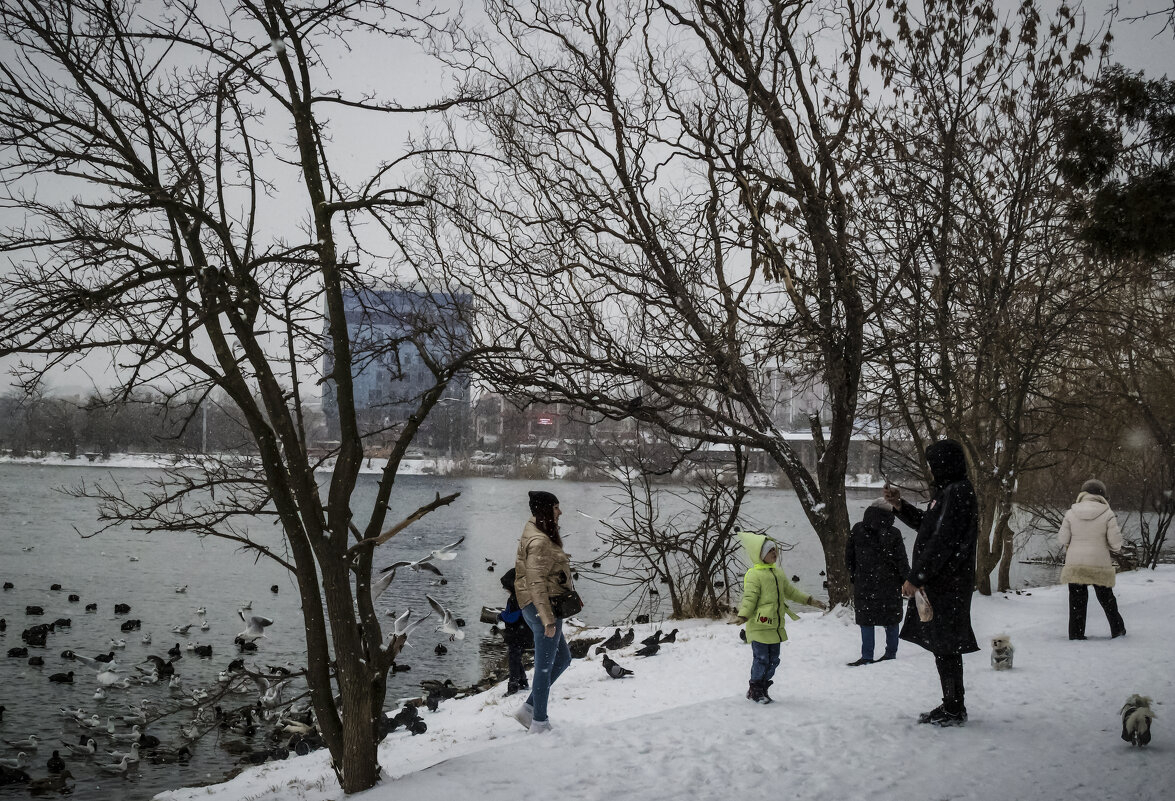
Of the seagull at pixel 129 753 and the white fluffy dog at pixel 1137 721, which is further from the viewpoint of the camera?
the seagull at pixel 129 753

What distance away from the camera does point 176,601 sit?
19922 mm

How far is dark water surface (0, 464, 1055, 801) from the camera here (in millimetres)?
11070

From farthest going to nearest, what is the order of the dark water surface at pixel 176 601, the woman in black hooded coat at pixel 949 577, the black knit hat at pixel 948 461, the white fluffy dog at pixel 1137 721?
1. the dark water surface at pixel 176 601
2. the black knit hat at pixel 948 461
3. the woman in black hooded coat at pixel 949 577
4. the white fluffy dog at pixel 1137 721

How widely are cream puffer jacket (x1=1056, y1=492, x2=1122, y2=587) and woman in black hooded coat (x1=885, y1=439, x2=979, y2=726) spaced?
137 inches

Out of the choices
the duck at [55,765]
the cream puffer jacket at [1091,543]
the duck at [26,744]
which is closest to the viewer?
the cream puffer jacket at [1091,543]

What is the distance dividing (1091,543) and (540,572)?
6.00m

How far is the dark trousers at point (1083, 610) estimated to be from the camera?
864 cm

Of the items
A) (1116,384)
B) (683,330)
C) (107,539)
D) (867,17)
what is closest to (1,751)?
(683,330)

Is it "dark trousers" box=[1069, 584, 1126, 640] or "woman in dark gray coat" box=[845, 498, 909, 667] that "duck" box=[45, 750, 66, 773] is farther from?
"dark trousers" box=[1069, 584, 1126, 640]

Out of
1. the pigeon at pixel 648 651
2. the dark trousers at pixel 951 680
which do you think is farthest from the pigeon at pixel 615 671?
the dark trousers at pixel 951 680

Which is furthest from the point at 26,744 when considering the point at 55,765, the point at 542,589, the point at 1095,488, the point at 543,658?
the point at 1095,488

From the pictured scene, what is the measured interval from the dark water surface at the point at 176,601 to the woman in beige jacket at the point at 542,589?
2.30m

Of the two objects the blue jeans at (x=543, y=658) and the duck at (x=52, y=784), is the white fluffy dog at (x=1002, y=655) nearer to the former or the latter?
the blue jeans at (x=543, y=658)

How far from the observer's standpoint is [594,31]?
1078 centimetres
